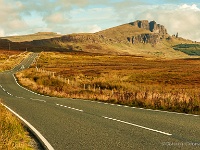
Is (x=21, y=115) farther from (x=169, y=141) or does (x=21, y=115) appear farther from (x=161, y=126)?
(x=169, y=141)

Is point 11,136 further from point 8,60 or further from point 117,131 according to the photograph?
point 8,60

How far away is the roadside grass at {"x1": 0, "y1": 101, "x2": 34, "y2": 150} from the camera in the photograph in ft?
25.3

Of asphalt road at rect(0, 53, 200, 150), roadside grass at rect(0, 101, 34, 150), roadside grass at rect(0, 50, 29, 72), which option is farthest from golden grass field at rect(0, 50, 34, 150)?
roadside grass at rect(0, 50, 29, 72)

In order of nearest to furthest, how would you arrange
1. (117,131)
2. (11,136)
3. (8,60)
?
(11,136)
(117,131)
(8,60)

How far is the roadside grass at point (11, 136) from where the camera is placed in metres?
7.70

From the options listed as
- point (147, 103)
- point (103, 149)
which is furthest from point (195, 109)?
point (103, 149)

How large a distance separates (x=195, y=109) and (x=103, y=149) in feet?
28.1

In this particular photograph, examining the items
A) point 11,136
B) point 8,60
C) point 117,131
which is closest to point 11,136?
point 11,136

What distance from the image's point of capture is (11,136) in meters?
8.89

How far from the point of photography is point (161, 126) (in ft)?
34.8

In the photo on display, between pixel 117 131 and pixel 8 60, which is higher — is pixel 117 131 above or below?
below

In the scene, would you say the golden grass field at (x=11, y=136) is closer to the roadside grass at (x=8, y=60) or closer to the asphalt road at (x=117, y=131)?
the asphalt road at (x=117, y=131)

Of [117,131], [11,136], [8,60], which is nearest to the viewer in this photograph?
[11,136]

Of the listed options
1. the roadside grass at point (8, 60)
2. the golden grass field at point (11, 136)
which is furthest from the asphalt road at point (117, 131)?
the roadside grass at point (8, 60)
